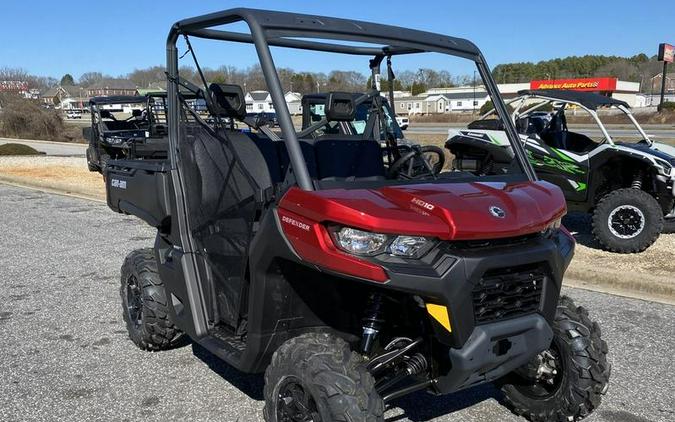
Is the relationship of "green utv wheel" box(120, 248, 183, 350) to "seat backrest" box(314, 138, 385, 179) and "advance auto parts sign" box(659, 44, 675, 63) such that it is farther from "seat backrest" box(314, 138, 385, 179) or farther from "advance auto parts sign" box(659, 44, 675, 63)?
"advance auto parts sign" box(659, 44, 675, 63)

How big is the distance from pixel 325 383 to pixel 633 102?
7905cm

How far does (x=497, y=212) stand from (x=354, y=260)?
Answer: 62 cm

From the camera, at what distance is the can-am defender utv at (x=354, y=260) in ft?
8.27

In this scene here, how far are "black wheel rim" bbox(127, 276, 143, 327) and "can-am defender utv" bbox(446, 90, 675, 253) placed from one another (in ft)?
12.0

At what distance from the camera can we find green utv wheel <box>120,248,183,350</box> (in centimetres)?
435

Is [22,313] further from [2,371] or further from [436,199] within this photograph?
[436,199]

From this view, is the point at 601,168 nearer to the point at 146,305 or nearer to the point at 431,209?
the point at 146,305

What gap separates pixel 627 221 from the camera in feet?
24.3

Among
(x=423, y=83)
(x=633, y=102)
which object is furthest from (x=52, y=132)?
(x=633, y=102)

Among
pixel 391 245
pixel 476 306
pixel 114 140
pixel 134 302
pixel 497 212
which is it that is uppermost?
pixel 497 212

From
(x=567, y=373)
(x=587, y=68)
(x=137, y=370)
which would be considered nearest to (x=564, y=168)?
(x=567, y=373)

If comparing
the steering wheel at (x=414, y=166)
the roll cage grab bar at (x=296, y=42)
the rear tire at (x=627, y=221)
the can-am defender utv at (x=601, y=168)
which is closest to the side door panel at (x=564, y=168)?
the can-am defender utv at (x=601, y=168)

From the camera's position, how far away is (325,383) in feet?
8.57

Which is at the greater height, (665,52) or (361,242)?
(665,52)
